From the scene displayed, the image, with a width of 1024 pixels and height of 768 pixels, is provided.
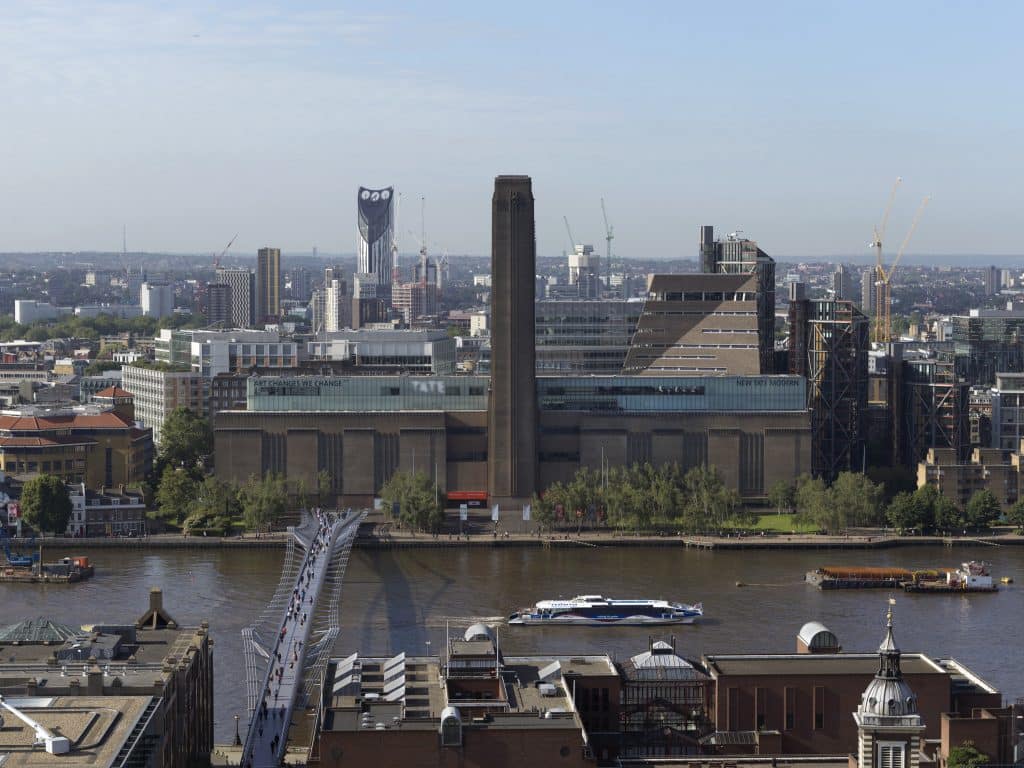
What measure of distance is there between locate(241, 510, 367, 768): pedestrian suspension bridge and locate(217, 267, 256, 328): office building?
→ 97.5 metres

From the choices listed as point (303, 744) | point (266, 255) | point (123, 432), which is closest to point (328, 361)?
point (123, 432)

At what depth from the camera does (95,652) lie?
29719 millimetres

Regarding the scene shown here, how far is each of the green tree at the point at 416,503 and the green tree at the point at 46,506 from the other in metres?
7.37

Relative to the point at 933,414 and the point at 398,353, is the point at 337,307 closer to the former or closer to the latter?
the point at 398,353

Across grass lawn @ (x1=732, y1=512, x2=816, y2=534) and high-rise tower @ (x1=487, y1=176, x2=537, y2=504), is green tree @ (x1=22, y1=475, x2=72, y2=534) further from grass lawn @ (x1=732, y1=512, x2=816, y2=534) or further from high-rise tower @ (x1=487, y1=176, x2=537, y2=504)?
grass lawn @ (x1=732, y1=512, x2=816, y2=534)

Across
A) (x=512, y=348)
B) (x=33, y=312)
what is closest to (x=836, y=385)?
(x=512, y=348)

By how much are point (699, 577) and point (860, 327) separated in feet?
59.0

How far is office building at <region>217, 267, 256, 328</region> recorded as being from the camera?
15012 cm

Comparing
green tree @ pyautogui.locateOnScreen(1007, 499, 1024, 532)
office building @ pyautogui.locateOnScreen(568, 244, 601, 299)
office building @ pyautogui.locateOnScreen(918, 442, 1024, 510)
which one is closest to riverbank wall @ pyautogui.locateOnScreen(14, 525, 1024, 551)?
green tree @ pyautogui.locateOnScreen(1007, 499, 1024, 532)

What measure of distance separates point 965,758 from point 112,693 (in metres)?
9.40

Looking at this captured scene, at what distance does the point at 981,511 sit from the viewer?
56375mm

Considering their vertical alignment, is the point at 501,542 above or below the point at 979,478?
below

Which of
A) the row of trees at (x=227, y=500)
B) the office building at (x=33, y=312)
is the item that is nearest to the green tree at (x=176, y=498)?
the row of trees at (x=227, y=500)

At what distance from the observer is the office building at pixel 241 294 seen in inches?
5910
